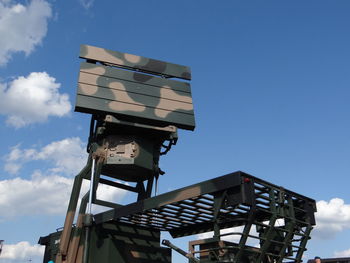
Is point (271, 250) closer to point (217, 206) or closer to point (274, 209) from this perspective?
point (274, 209)

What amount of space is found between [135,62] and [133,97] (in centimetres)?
211

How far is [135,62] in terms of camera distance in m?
17.2

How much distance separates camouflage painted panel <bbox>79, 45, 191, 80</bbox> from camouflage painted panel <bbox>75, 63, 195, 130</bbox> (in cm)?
47

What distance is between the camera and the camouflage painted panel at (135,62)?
54.2 ft

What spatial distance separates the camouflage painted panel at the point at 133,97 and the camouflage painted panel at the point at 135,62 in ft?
1.56

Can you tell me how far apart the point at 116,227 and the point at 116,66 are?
6544 mm

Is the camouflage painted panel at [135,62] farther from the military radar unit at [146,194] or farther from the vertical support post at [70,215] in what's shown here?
the vertical support post at [70,215]

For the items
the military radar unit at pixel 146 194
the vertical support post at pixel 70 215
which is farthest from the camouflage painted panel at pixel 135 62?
the vertical support post at pixel 70 215

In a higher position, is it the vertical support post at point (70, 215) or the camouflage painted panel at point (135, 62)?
the camouflage painted panel at point (135, 62)

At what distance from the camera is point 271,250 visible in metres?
10.6

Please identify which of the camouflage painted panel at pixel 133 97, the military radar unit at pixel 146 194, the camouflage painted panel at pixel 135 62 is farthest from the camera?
the camouflage painted panel at pixel 135 62

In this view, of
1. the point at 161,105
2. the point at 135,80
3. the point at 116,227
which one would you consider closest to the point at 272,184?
the point at 116,227

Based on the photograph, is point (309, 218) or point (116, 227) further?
point (116, 227)

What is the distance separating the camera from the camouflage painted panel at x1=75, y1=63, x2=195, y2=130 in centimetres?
1505
